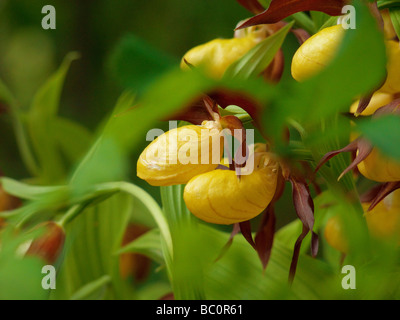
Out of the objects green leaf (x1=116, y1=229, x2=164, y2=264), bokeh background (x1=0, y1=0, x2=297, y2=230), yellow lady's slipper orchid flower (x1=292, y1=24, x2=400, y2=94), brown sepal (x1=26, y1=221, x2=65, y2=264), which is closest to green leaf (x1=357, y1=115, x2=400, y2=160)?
yellow lady's slipper orchid flower (x1=292, y1=24, x2=400, y2=94)

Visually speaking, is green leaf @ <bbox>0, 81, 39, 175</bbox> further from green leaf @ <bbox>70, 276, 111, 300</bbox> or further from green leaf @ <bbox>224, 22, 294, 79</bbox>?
green leaf @ <bbox>224, 22, 294, 79</bbox>

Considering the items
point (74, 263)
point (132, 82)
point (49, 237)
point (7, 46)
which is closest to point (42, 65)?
point (7, 46)

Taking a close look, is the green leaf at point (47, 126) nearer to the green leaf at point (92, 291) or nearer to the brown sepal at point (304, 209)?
the green leaf at point (92, 291)

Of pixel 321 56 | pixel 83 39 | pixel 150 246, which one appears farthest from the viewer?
pixel 83 39

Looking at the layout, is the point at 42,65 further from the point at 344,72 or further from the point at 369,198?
the point at 344,72

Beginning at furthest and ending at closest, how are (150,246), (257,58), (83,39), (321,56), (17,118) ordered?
1. (83,39)
2. (17,118)
3. (150,246)
4. (257,58)
5. (321,56)

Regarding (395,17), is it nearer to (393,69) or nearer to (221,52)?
(393,69)

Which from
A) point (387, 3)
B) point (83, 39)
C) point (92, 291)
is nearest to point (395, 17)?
point (387, 3)
